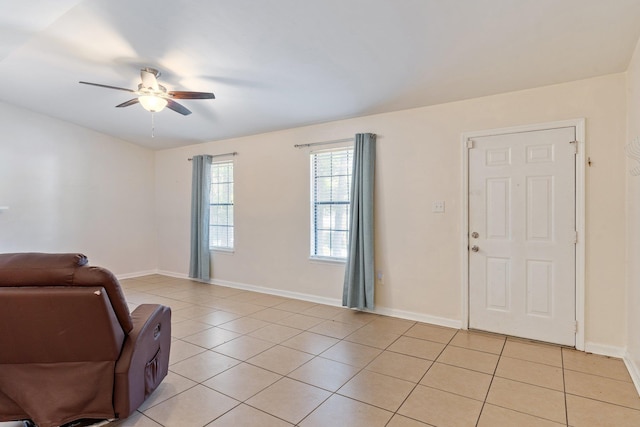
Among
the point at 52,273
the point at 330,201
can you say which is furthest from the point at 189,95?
the point at 330,201

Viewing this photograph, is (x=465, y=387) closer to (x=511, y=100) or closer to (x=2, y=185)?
(x=511, y=100)

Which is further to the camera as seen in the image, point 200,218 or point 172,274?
point 172,274

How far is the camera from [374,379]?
262 centimetres

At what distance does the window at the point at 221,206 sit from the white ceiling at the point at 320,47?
69.1 inches

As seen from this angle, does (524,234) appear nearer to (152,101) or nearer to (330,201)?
(330,201)

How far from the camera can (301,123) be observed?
4723 mm

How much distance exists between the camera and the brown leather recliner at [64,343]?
1.81 metres

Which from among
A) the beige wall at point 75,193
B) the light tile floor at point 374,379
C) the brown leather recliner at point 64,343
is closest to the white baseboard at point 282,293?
the light tile floor at point 374,379

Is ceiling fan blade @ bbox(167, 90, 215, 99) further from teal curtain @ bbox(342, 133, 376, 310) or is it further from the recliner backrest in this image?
the recliner backrest

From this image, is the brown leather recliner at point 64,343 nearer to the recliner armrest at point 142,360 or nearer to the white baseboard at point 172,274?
the recliner armrest at point 142,360

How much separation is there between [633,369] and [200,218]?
18.5 feet

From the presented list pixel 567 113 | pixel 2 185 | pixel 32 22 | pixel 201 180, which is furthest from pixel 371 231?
pixel 2 185

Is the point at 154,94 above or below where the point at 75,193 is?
above

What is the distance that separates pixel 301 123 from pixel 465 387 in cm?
361
